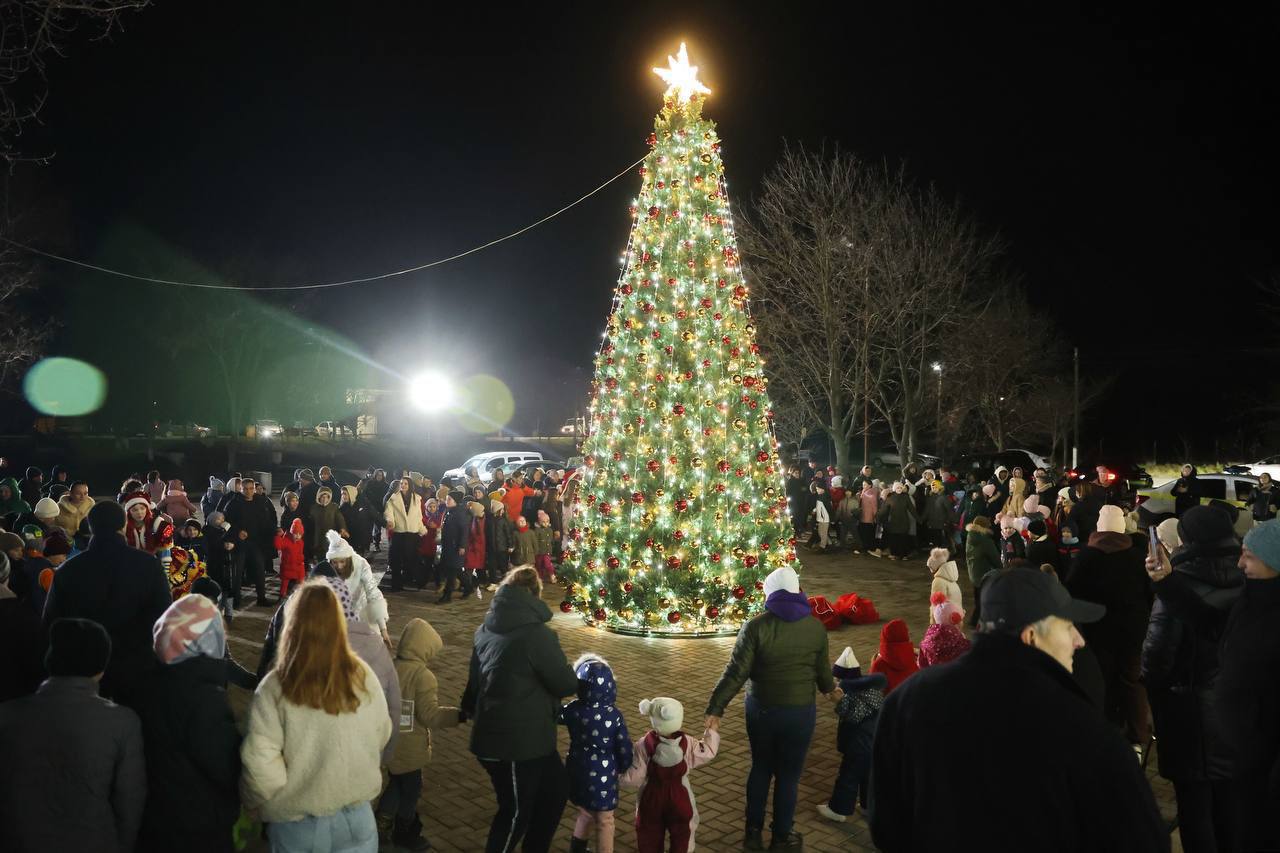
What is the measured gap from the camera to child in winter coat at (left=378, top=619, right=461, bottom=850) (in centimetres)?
514

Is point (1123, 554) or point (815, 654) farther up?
point (1123, 554)

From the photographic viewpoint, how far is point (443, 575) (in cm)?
1370

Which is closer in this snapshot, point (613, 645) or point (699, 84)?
point (613, 645)

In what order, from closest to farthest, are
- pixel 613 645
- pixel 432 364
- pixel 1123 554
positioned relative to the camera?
1. pixel 1123 554
2. pixel 613 645
3. pixel 432 364

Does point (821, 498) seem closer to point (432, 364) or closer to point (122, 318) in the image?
point (122, 318)

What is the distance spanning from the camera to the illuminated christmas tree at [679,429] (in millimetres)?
10617

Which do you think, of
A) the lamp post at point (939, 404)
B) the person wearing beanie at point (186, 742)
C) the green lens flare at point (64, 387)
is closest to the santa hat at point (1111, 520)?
the person wearing beanie at point (186, 742)

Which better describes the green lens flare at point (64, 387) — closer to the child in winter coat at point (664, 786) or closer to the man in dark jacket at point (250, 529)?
the man in dark jacket at point (250, 529)

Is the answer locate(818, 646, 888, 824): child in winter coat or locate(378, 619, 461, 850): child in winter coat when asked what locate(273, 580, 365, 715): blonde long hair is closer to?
locate(378, 619, 461, 850): child in winter coat

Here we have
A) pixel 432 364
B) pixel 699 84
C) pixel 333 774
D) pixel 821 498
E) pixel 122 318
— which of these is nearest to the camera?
pixel 333 774

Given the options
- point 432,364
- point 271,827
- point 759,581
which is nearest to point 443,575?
point 759,581

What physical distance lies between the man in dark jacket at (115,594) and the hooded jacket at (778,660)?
3.53 meters

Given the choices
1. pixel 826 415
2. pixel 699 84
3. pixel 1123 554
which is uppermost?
pixel 699 84

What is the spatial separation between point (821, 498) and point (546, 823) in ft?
49.3
